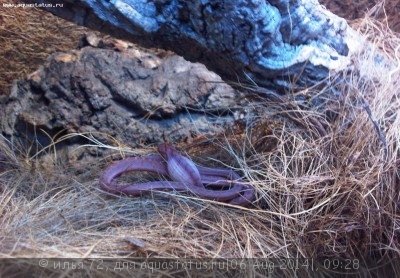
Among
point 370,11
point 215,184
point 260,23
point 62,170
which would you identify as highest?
point 260,23

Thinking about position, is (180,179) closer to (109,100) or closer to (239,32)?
(239,32)

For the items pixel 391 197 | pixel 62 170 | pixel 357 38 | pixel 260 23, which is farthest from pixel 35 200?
pixel 357 38

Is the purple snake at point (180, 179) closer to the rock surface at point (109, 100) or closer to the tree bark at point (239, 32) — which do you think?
the tree bark at point (239, 32)

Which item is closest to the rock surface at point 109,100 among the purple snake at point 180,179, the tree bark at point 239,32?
the purple snake at point 180,179

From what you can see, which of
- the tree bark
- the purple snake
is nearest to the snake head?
the purple snake

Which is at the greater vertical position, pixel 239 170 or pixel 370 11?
pixel 370 11

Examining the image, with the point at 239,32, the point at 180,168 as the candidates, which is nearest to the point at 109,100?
the point at 180,168

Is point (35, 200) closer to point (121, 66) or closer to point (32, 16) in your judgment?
point (121, 66)

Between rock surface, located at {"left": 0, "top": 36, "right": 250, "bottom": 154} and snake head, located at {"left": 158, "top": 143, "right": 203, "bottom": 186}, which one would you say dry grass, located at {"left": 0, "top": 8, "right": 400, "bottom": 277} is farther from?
rock surface, located at {"left": 0, "top": 36, "right": 250, "bottom": 154}
